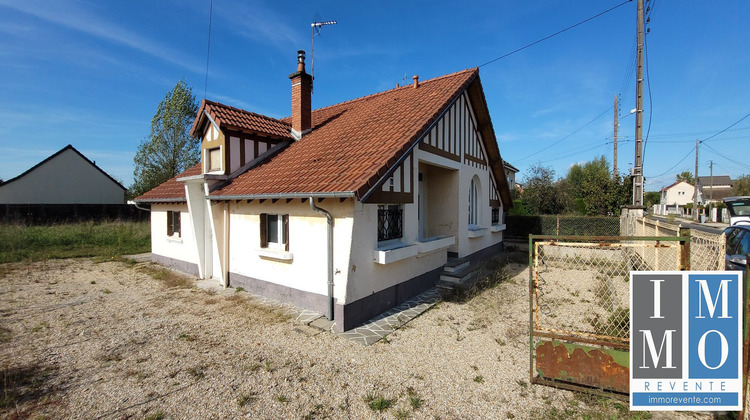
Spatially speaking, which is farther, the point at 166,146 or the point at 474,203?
the point at 166,146

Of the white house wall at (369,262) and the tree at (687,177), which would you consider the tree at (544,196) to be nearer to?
the white house wall at (369,262)

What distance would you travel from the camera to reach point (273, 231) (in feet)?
24.3

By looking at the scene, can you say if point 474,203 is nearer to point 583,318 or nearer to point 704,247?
point 583,318

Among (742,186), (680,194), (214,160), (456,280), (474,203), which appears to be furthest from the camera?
(680,194)

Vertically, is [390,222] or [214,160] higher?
[214,160]

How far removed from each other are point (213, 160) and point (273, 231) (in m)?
3.71

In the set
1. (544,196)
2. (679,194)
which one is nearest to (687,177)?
(679,194)

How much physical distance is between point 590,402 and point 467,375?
4.61 feet

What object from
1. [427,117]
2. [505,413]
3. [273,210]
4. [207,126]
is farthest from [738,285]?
[207,126]

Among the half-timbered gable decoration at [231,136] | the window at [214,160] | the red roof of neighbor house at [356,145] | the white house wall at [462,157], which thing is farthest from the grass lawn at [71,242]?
the white house wall at [462,157]

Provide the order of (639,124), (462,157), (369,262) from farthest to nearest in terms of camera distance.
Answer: (639,124)
(462,157)
(369,262)

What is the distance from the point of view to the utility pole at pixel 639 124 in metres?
12.1

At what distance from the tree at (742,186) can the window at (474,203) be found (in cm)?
5194

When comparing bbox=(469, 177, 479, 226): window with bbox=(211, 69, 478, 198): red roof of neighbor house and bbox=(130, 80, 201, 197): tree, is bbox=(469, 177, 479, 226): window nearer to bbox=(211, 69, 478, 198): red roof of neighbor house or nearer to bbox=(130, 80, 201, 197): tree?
bbox=(211, 69, 478, 198): red roof of neighbor house
